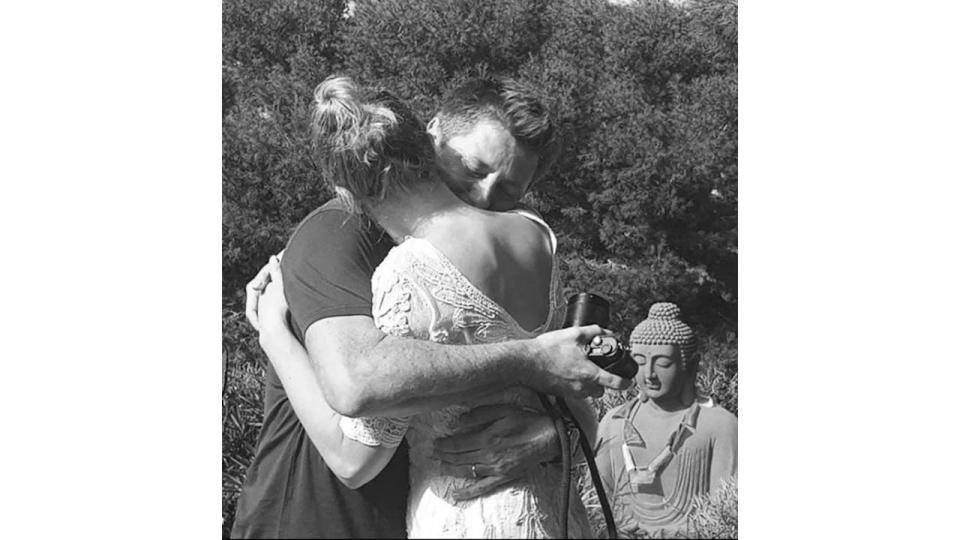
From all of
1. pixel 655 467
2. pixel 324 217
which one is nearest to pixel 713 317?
pixel 655 467

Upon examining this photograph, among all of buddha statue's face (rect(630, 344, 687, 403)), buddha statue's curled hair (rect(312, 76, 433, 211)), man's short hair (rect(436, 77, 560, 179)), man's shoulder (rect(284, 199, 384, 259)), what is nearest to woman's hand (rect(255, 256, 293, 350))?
man's shoulder (rect(284, 199, 384, 259))

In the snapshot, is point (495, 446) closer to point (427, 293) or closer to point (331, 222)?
point (427, 293)

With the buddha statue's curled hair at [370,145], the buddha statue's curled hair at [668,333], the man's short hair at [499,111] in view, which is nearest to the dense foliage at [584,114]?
the buddha statue's curled hair at [668,333]

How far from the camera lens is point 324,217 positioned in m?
3.08

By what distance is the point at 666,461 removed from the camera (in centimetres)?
379

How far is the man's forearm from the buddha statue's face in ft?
3.00

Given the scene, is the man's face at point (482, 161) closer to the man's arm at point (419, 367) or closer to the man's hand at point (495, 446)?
the man's arm at point (419, 367)

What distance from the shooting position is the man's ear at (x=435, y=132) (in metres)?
3.22

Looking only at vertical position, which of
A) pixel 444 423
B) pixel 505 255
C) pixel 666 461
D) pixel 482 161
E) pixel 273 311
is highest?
pixel 482 161

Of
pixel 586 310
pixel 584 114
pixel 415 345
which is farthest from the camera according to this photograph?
pixel 584 114

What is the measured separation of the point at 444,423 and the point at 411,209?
1.63ft

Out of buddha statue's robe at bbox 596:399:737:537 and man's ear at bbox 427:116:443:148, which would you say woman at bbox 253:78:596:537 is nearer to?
man's ear at bbox 427:116:443:148

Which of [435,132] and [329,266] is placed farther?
[435,132]

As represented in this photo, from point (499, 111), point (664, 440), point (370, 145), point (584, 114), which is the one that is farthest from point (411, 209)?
point (664, 440)
